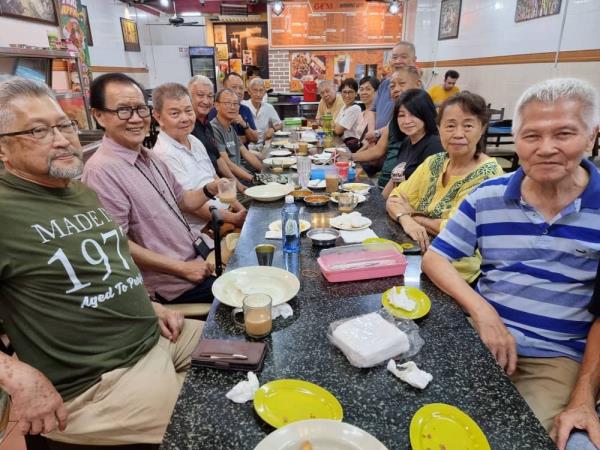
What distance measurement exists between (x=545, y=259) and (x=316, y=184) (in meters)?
1.59

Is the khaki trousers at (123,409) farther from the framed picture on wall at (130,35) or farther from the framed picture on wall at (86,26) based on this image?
the framed picture on wall at (130,35)

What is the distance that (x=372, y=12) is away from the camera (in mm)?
8516

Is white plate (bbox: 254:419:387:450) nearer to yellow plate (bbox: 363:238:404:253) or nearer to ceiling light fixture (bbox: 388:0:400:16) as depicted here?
yellow plate (bbox: 363:238:404:253)

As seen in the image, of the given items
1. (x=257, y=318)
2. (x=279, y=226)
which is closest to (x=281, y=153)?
(x=279, y=226)

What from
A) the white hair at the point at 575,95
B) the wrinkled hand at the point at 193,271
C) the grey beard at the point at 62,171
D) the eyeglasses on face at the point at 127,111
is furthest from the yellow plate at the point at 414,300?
the eyeglasses on face at the point at 127,111

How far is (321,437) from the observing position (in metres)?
0.76

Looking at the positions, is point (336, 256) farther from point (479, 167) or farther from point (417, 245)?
point (479, 167)

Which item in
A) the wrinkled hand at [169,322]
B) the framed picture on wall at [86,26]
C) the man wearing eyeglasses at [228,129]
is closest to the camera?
the wrinkled hand at [169,322]

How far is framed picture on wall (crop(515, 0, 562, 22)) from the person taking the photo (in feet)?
15.0

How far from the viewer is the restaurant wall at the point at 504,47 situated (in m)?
4.16

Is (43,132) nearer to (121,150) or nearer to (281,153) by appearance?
(121,150)

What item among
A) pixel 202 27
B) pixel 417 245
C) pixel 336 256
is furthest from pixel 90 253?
pixel 202 27

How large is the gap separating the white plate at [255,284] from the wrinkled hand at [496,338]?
0.63 metres

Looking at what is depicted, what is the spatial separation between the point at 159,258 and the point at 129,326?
0.50 metres
